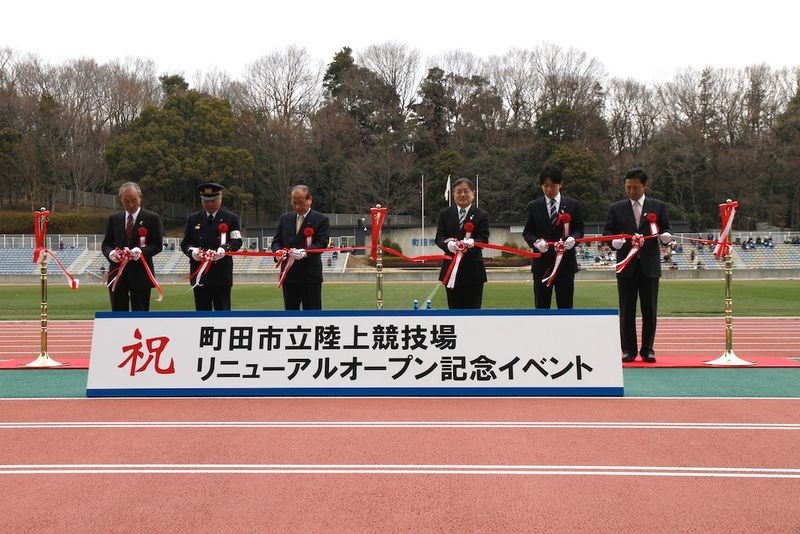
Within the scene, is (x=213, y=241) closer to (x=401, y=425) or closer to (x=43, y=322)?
(x=43, y=322)

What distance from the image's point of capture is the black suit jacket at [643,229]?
7.45 meters

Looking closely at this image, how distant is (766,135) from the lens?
5447 cm

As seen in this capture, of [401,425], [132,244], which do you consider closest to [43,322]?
[132,244]

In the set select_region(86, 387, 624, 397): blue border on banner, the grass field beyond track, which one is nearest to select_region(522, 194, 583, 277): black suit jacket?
select_region(86, 387, 624, 397): blue border on banner

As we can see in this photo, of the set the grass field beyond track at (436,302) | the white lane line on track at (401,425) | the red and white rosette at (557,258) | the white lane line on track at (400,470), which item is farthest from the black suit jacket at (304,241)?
the grass field beyond track at (436,302)

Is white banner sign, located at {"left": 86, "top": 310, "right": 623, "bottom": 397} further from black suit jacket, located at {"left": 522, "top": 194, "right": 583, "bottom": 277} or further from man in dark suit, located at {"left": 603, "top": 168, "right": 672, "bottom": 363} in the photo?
man in dark suit, located at {"left": 603, "top": 168, "right": 672, "bottom": 363}

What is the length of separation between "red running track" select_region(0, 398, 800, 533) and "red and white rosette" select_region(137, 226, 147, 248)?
218 centimetres

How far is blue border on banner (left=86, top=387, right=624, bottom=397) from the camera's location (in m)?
6.01

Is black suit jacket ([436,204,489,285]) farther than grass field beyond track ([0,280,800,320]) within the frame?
No

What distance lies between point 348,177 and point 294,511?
170 ft

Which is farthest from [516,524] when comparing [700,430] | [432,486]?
[700,430]

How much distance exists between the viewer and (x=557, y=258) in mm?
7234

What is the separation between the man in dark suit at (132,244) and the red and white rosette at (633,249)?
14.9ft

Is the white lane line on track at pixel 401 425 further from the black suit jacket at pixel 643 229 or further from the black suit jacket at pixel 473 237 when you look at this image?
the black suit jacket at pixel 643 229
